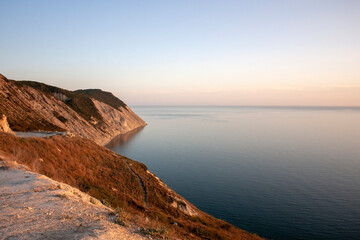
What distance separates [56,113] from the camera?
79.3m

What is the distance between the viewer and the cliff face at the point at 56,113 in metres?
55.1

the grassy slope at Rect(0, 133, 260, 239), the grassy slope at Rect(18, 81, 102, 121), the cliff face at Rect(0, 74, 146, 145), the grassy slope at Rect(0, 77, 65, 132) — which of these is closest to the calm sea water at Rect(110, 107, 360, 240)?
the grassy slope at Rect(0, 133, 260, 239)

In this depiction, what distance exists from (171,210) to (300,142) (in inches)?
2996

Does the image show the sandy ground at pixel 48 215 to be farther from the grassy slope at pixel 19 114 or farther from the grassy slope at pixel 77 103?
the grassy slope at pixel 77 103

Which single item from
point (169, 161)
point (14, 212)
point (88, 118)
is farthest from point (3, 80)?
point (14, 212)

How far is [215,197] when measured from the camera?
3988cm

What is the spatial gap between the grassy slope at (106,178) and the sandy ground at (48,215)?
21.3 ft

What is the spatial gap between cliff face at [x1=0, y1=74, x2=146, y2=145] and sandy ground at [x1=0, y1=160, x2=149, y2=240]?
130 feet

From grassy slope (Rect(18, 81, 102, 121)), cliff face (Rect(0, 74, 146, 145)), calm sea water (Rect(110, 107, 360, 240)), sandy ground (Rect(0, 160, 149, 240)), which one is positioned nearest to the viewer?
sandy ground (Rect(0, 160, 149, 240))

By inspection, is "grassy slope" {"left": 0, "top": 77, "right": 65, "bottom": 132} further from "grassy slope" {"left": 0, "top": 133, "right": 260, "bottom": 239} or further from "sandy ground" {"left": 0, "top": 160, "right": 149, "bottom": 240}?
"sandy ground" {"left": 0, "top": 160, "right": 149, "bottom": 240}

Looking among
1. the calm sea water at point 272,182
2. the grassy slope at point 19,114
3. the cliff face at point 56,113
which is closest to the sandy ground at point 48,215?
the calm sea water at point 272,182

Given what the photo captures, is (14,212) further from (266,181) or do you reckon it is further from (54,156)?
(266,181)

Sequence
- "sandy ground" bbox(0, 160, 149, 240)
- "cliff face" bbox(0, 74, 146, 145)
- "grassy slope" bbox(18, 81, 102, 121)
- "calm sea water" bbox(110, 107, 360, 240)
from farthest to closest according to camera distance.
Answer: "grassy slope" bbox(18, 81, 102, 121)
"cliff face" bbox(0, 74, 146, 145)
"calm sea water" bbox(110, 107, 360, 240)
"sandy ground" bbox(0, 160, 149, 240)

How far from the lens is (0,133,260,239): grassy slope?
66.2ft
